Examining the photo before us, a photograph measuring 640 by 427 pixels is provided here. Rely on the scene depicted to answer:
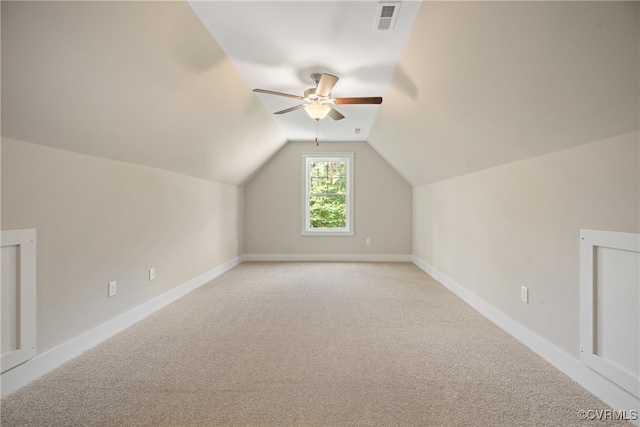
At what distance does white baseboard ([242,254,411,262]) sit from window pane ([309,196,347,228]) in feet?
2.05

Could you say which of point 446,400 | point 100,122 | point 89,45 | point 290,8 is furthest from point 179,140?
point 446,400

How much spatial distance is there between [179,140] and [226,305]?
1.80m

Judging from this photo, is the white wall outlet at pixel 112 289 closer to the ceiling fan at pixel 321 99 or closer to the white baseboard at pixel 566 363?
the ceiling fan at pixel 321 99

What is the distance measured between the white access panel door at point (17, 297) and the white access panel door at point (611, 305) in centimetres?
333

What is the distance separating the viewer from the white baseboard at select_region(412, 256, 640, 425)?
1611 millimetres

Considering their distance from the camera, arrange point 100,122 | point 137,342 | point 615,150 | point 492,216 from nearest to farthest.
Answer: point 615,150 → point 100,122 → point 137,342 → point 492,216

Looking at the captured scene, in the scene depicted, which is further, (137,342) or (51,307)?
(137,342)

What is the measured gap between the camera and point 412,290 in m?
4.03

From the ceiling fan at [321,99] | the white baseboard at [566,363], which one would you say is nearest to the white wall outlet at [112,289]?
Answer: the ceiling fan at [321,99]

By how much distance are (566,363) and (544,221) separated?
941 millimetres

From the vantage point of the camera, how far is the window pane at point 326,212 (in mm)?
6371

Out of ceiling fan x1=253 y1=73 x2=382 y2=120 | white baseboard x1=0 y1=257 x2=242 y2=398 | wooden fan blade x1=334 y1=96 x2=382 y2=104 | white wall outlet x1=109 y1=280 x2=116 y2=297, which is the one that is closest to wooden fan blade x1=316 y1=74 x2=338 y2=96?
ceiling fan x1=253 y1=73 x2=382 y2=120

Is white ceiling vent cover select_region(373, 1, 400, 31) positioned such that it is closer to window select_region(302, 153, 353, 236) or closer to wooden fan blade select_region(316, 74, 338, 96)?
wooden fan blade select_region(316, 74, 338, 96)

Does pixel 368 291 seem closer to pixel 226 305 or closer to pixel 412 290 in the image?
pixel 412 290
